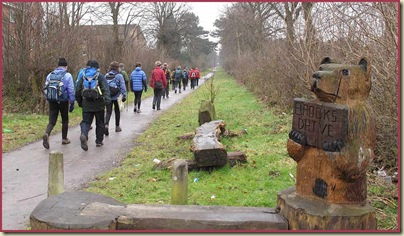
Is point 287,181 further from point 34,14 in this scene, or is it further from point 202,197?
point 34,14

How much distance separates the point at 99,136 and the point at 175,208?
17.8 ft

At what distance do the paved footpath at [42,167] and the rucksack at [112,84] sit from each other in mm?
1143

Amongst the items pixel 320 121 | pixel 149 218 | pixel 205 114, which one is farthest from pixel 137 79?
pixel 320 121

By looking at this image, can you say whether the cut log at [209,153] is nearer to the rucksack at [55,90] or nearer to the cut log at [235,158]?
the cut log at [235,158]

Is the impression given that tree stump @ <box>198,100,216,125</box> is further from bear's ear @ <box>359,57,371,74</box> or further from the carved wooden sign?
bear's ear @ <box>359,57,371,74</box>

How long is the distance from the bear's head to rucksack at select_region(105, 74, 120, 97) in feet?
23.7

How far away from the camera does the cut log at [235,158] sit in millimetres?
6828

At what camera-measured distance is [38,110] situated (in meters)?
13.7

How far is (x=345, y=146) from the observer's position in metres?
3.32

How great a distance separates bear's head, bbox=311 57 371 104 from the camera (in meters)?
3.38

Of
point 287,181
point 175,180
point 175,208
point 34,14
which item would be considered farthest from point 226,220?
point 34,14

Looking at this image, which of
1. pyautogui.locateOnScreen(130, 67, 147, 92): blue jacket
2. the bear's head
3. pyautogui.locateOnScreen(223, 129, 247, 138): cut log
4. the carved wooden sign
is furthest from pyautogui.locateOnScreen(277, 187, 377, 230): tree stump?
pyautogui.locateOnScreen(130, 67, 147, 92): blue jacket

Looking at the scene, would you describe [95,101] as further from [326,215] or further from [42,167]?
[326,215]

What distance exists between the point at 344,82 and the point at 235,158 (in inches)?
145
